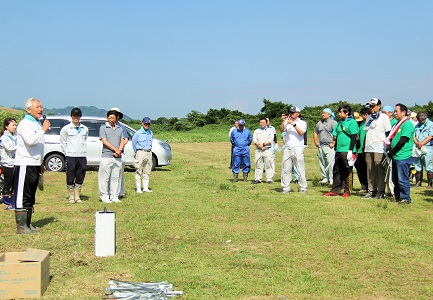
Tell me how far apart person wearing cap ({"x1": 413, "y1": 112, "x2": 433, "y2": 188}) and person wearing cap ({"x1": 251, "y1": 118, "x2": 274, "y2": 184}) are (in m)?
3.92

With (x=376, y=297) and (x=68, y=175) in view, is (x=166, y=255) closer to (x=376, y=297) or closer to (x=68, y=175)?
(x=376, y=297)

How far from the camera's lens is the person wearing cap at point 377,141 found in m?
11.8

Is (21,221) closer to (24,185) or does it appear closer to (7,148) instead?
(24,185)

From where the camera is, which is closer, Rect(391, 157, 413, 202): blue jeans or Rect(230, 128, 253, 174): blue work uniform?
Rect(391, 157, 413, 202): blue jeans

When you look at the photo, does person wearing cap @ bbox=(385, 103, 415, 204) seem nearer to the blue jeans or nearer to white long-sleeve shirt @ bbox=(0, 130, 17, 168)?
the blue jeans

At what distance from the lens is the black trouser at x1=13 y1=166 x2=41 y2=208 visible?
821 cm

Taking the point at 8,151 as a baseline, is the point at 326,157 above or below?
below

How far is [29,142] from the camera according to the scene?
8.16 meters

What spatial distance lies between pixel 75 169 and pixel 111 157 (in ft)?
3.11

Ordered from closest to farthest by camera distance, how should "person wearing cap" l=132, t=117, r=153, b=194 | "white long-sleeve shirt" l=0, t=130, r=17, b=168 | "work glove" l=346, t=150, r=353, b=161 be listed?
"white long-sleeve shirt" l=0, t=130, r=17, b=168 < "work glove" l=346, t=150, r=353, b=161 < "person wearing cap" l=132, t=117, r=153, b=194

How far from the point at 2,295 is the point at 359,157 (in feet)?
31.6

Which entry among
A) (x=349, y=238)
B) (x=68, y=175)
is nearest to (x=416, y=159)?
(x=349, y=238)

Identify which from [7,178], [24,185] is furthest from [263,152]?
[24,185]

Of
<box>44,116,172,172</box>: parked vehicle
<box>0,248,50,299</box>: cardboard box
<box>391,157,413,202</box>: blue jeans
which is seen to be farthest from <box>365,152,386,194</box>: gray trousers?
<box>44,116,172,172</box>: parked vehicle
